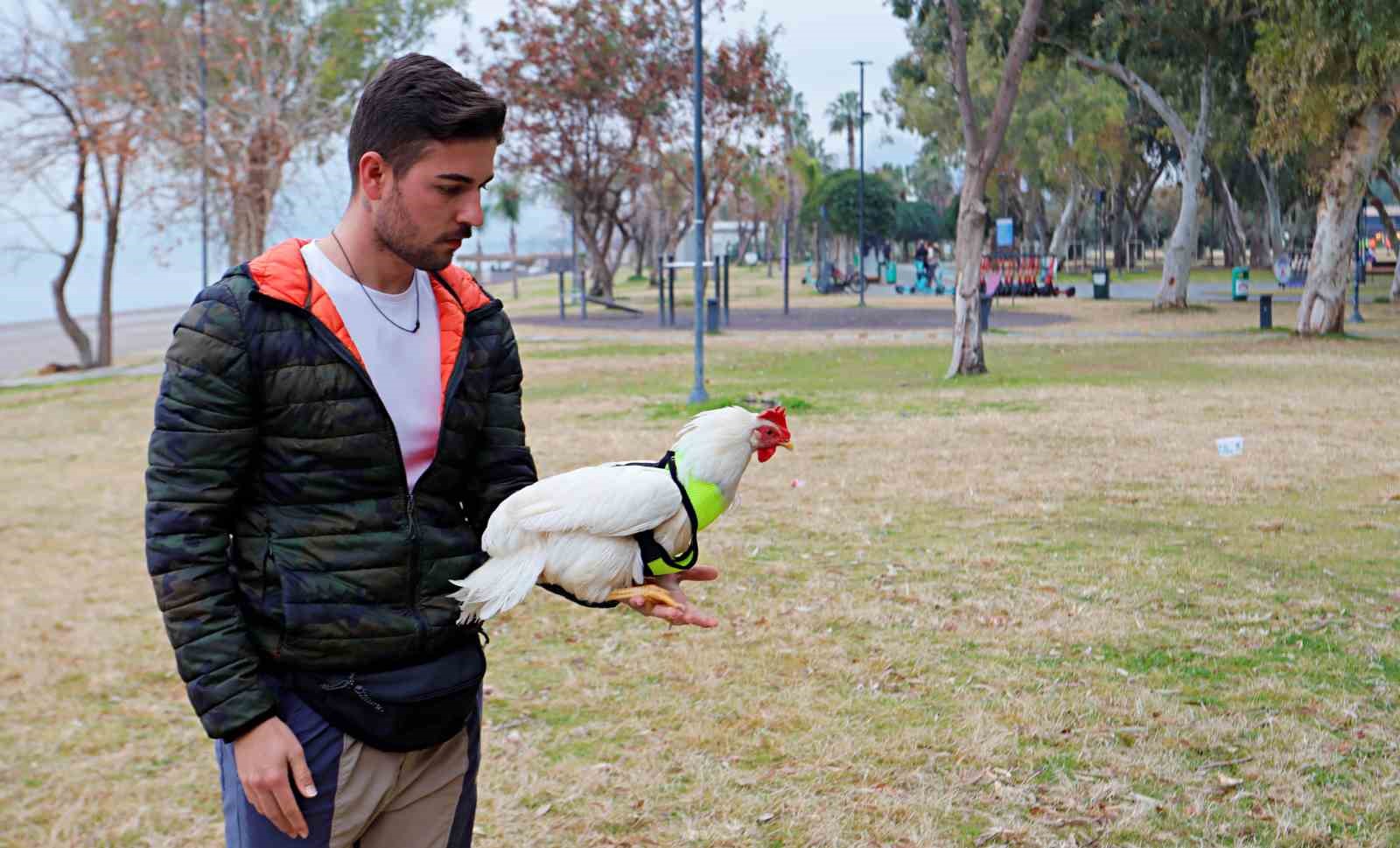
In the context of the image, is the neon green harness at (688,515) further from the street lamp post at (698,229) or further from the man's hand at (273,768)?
the street lamp post at (698,229)

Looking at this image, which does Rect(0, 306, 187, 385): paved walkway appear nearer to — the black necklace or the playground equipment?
the black necklace

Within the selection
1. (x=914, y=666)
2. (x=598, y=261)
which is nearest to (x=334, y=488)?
(x=914, y=666)

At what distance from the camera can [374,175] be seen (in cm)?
226

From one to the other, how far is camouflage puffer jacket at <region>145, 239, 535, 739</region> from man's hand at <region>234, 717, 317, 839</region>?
34 millimetres

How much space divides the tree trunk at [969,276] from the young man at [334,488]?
15.7 m

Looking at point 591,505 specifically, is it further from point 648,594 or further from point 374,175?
point 374,175

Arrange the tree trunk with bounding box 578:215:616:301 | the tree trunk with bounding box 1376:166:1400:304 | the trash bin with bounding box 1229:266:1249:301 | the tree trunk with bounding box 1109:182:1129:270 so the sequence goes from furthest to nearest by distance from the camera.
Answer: the tree trunk with bounding box 1109:182:1129:270 < the tree trunk with bounding box 578:215:616:301 < the trash bin with bounding box 1229:266:1249:301 < the tree trunk with bounding box 1376:166:1400:304

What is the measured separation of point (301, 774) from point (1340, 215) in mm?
23725

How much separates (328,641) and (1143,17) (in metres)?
25.6

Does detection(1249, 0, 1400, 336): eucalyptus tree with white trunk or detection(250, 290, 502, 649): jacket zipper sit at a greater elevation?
detection(1249, 0, 1400, 336): eucalyptus tree with white trunk

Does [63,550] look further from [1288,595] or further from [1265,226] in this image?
[1265,226]

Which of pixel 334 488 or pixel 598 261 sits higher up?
pixel 598 261

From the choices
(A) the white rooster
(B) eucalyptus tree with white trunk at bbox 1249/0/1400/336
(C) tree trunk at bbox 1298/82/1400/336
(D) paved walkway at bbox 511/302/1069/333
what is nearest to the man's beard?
(A) the white rooster

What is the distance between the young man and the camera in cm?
218
